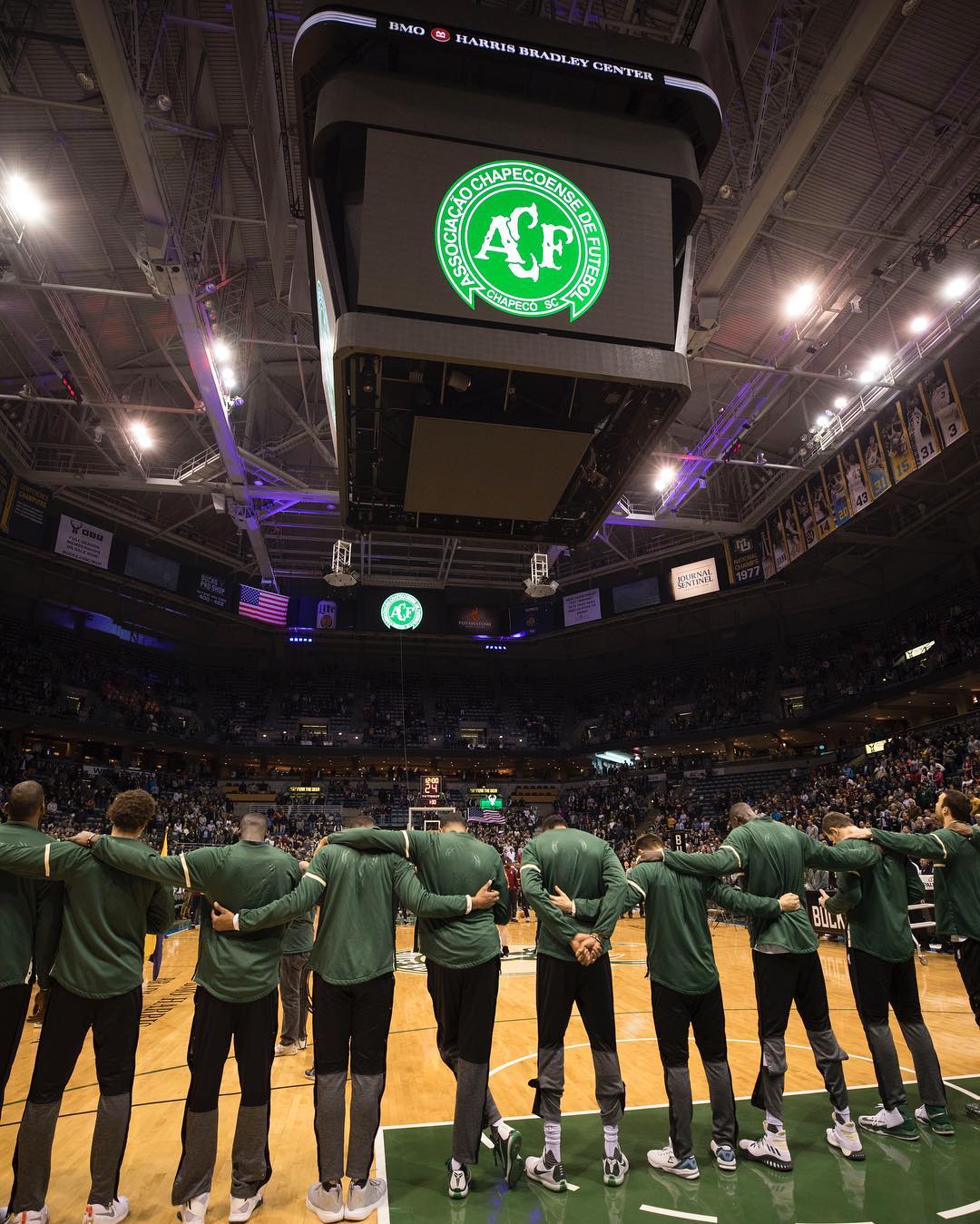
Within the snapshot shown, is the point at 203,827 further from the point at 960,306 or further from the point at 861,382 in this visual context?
the point at 960,306

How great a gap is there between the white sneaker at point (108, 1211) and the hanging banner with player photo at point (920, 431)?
1635cm

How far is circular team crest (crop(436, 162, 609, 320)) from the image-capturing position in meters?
4.78

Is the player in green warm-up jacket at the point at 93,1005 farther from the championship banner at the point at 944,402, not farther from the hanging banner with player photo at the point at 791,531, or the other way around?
the hanging banner with player photo at the point at 791,531

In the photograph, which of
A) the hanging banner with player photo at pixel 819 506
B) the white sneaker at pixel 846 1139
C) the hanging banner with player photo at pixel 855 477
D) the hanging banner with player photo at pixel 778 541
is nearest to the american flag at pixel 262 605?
the hanging banner with player photo at pixel 778 541

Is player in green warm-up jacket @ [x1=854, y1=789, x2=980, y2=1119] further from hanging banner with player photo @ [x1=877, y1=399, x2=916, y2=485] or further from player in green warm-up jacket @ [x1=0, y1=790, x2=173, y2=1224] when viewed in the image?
hanging banner with player photo @ [x1=877, y1=399, x2=916, y2=485]

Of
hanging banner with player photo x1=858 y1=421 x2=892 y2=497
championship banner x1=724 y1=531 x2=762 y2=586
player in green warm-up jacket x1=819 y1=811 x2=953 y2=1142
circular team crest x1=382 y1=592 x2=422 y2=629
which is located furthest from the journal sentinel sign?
player in green warm-up jacket x1=819 y1=811 x2=953 y2=1142

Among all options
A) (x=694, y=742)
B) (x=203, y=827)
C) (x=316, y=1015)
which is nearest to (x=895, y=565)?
(x=694, y=742)

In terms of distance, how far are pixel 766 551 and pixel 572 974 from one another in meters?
19.3

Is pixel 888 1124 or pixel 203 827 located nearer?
pixel 888 1124

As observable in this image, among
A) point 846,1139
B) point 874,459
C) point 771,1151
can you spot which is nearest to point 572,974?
point 771,1151

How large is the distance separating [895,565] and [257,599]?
25045mm

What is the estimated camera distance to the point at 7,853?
3.47 meters

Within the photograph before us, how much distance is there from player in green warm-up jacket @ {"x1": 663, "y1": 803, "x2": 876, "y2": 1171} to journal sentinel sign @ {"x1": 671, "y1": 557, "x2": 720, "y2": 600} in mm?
19963

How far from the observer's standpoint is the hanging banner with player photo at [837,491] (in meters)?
17.4
